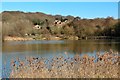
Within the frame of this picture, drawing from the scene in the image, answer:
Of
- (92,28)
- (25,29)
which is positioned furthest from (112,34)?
(25,29)

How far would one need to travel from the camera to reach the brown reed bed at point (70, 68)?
28.3ft

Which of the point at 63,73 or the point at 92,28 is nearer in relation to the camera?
the point at 63,73

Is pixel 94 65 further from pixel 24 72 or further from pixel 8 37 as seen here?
pixel 8 37

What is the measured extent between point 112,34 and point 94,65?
54639 mm

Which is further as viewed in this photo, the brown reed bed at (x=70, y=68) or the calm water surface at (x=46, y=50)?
the calm water surface at (x=46, y=50)

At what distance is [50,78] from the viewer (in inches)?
332

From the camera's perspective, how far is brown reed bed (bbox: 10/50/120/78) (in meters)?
8.64

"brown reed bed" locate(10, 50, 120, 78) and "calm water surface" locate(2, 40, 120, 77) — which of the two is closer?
"brown reed bed" locate(10, 50, 120, 78)

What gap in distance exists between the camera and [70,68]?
30.0 ft

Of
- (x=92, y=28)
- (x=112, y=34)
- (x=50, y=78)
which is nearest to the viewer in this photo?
(x=50, y=78)

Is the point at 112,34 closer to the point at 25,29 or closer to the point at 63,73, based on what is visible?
the point at 25,29

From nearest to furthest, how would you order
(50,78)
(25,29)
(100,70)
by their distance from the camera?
(50,78)
(100,70)
(25,29)

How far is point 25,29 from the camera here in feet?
221

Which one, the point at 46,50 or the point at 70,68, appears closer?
the point at 70,68
